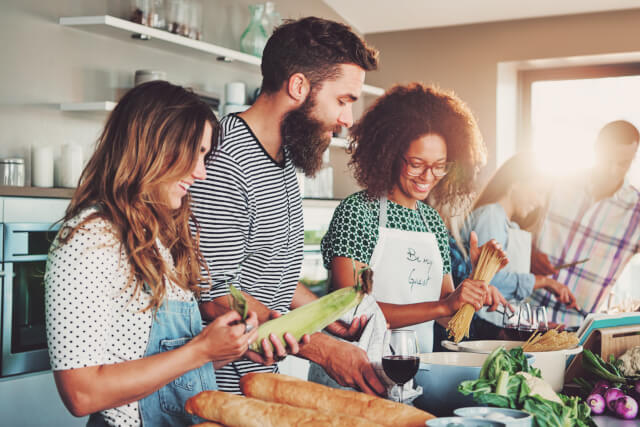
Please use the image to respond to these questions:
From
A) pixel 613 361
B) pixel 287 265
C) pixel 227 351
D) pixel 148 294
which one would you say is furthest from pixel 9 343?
pixel 613 361

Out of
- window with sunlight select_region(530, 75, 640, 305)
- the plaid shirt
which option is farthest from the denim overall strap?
window with sunlight select_region(530, 75, 640, 305)

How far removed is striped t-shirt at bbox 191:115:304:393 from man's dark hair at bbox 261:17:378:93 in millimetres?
178

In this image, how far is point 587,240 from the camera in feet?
12.9

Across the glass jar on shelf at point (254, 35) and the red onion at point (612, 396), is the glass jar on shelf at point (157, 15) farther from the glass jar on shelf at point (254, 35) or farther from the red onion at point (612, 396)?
the red onion at point (612, 396)

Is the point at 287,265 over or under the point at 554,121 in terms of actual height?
under

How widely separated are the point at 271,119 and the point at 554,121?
3856 mm

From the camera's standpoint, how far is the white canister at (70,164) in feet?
10.5

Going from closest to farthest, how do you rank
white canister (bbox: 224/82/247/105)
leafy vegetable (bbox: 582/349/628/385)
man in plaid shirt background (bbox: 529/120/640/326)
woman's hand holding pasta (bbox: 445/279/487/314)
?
leafy vegetable (bbox: 582/349/628/385) → woman's hand holding pasta (bbox: 445/279/487/314) → man in plaid shirt background (bbox: 529/120/640/326) → white canister (bbox: 224/82/247/105)

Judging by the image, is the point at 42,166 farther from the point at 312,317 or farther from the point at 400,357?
the point at 400,357

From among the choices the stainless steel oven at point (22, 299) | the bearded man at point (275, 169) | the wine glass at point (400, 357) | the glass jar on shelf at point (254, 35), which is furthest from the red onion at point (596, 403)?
the glass jar on shelf at point (254, 35)

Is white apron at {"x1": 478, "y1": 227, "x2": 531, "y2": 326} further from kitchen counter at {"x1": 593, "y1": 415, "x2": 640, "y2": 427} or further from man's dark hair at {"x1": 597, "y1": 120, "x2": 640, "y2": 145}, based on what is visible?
kitchen counter at {"x1": 593, "y1": 415, "x2": 640, "y2": 427}

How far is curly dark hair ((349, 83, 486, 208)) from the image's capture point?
223 centimetres

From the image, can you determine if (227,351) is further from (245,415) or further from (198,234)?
(198,234)

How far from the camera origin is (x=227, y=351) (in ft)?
4.02
